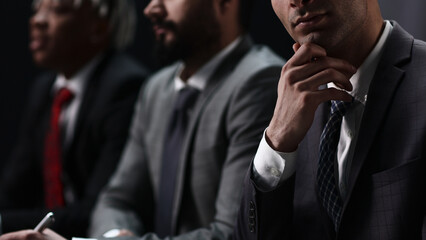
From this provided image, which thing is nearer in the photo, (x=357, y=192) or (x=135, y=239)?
(x=357, y=192)

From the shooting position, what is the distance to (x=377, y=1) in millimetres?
1158

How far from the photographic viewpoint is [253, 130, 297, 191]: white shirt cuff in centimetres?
114

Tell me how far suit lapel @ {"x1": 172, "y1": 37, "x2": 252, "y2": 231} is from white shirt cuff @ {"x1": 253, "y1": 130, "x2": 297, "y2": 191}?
457 millimetres

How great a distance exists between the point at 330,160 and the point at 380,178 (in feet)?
0.37

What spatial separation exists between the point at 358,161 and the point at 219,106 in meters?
0.53

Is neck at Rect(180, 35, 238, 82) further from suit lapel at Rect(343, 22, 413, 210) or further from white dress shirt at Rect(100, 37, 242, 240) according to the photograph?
suit lapel at Rect(343, 22, 413, 210)

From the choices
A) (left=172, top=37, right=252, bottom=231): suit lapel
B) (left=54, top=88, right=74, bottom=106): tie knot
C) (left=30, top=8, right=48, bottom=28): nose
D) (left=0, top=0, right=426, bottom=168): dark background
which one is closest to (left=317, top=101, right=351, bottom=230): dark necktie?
(left=172, top=37, right=252, bottom=231): suit lapel

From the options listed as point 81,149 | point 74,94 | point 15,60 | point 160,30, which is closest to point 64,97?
point 74,94

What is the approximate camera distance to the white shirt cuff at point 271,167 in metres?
1.14

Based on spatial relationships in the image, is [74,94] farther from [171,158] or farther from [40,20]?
[171,158]

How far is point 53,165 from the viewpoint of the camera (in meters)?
2.22

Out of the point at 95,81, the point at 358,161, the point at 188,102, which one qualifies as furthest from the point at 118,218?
the point at 358,161

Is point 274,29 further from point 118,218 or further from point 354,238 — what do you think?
point 354,238

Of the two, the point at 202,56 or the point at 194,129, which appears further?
the point at 202,56
